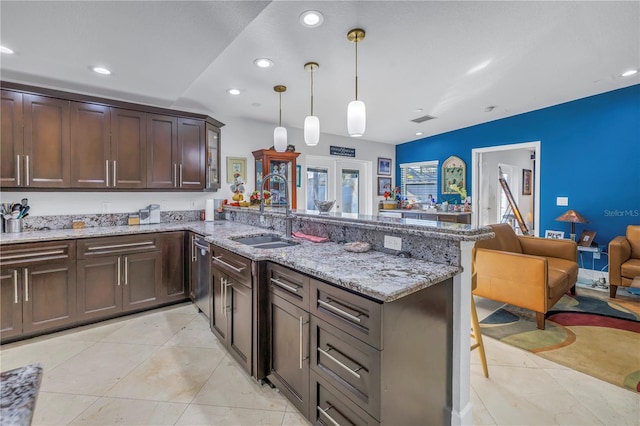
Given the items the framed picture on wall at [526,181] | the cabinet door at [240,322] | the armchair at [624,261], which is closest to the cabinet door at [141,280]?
the cabinet door at [240,322]

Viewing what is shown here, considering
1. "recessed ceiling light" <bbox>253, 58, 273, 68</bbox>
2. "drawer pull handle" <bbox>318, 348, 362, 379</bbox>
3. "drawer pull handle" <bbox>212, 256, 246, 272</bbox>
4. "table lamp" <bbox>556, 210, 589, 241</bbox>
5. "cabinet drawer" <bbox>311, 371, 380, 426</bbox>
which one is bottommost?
"cabinet drawer" <bbox>311, 371, 380, 426</bbox>

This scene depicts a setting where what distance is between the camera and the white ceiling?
6.31 ft

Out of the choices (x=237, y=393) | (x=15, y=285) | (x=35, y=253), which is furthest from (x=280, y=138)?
(x=15, y=285)

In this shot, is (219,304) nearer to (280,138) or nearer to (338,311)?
(338,311)

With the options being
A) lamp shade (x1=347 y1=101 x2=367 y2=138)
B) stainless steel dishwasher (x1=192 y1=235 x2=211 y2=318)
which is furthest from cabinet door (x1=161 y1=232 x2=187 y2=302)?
lamp shade (x1=347 y1=101 x2=367 y2=138)

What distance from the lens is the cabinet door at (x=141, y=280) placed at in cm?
301

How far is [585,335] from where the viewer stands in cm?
257

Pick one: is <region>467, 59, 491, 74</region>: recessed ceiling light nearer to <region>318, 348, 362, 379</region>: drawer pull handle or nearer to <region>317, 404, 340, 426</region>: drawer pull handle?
<region>318, 348, 362, 379</region>: drawer pull handle

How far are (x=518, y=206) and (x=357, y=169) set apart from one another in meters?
4.22

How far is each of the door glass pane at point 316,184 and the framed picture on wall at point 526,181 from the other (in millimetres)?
5192

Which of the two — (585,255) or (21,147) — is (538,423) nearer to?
(585,255)

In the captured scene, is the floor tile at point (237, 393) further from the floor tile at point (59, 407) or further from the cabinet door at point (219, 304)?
the floor tile at point (59, 407)

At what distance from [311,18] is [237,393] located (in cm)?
264

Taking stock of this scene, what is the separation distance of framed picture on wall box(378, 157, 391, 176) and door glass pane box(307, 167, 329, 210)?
1.52 metres
